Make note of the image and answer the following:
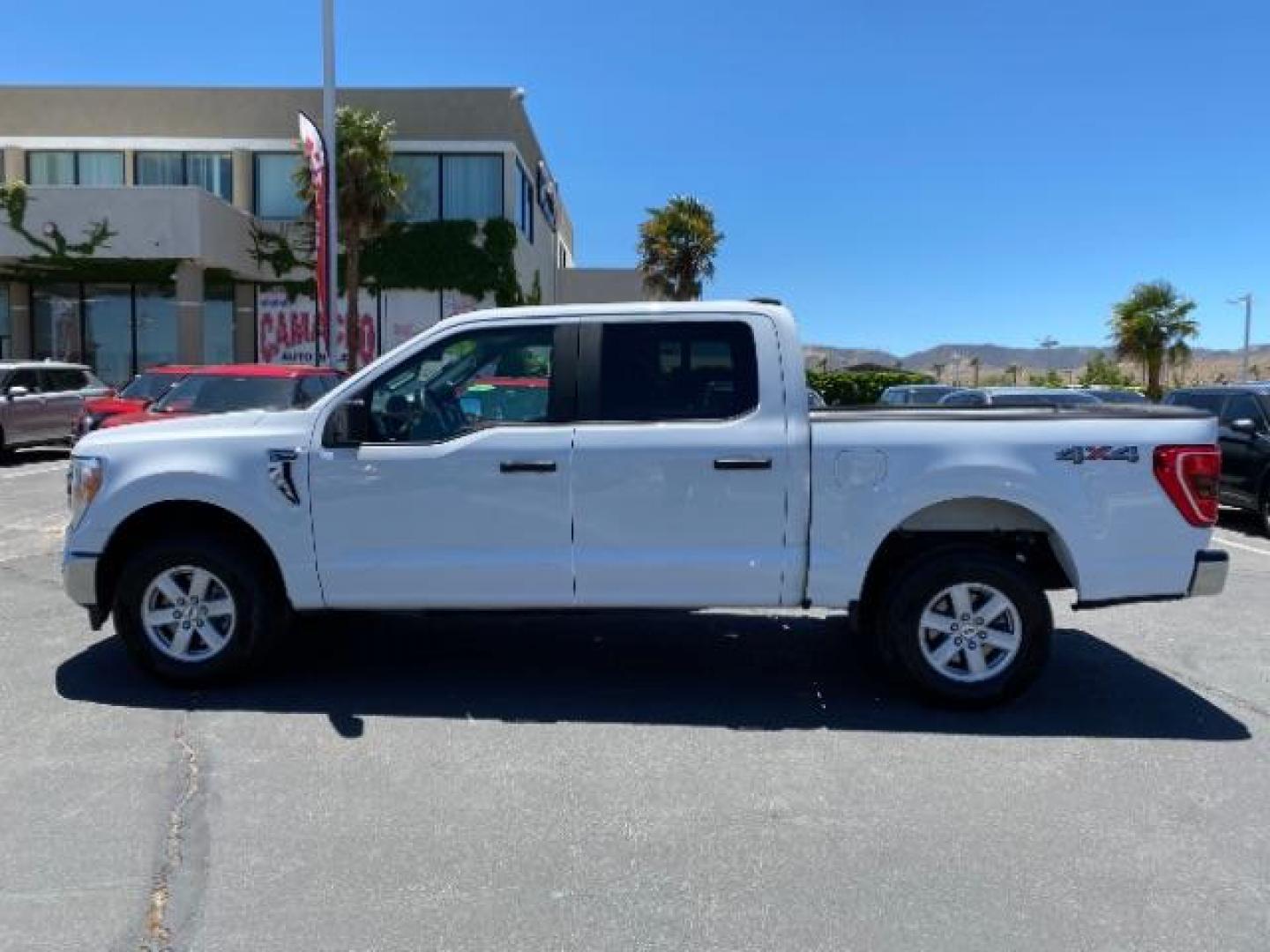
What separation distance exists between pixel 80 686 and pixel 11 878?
7.32ft

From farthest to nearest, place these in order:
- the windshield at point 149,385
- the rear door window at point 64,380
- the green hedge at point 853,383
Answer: the green hedge at point 853,383, the rear door window at point 64,380, the windshield at point 149,385

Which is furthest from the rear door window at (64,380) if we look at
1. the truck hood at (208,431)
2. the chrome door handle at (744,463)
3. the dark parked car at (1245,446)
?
the dark parked car at (1245,446)

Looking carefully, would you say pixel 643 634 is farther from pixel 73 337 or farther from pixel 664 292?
pixel 664 292

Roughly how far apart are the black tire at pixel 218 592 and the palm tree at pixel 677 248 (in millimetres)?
44554

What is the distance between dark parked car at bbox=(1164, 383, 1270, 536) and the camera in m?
11.5

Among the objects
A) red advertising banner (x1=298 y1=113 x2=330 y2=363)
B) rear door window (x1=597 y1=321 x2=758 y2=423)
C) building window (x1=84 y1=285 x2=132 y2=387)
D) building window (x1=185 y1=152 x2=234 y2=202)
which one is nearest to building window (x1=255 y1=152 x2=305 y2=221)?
building window (x1=185 y1=152 x2=234 y2=202)

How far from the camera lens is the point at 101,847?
376 cm

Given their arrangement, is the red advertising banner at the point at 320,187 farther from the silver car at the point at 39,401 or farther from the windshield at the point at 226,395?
the windshield at the point at 226,395

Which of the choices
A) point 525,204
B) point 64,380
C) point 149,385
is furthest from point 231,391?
point 525,204

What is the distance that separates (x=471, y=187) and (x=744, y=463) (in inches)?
1112

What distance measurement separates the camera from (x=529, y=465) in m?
5.12

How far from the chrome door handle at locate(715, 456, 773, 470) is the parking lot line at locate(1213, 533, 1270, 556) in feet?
25.3

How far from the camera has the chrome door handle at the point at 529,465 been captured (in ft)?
16.8

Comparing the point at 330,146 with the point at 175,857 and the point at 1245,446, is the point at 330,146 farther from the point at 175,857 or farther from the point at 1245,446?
the point at 175,857
